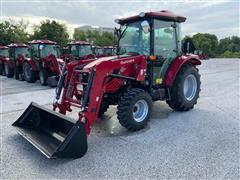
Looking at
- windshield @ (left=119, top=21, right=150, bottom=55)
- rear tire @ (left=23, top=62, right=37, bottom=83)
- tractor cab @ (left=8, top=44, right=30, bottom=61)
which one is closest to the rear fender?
windshield @ (left=119, top=21, right=150, bottom=55)

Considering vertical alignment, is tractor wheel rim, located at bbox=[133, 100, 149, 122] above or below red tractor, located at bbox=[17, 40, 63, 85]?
below

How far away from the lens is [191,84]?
593 cm

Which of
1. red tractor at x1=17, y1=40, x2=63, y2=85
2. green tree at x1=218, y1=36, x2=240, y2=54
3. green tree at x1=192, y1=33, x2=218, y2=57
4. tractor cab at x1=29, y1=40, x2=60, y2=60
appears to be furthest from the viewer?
green tree at x1=218, y1=36, x2=240, y2=54

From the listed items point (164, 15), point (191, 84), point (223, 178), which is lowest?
point (223, 178)

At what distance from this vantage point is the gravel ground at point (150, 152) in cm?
302

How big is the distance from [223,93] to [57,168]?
244 inches

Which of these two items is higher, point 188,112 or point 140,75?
point 140,75

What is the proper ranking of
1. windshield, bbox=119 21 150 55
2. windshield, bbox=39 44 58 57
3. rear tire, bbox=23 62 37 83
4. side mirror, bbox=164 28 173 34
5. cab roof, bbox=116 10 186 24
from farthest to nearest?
rear tire, bbox=23 62 37 83, windshield, bbox=39 44 58 57, side mirror, bbox=164 28 173 34, windshield, bbox=119 21 150 55, cab roof, bbox=116 10 186 24

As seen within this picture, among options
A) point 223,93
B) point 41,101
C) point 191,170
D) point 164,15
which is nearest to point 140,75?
point 164,15

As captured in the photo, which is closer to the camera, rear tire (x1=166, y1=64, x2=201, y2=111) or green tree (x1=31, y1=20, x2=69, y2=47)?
rear tire (x1=166, y1=64, x2=201, y2=111)

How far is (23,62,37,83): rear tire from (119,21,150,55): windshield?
7.23 m

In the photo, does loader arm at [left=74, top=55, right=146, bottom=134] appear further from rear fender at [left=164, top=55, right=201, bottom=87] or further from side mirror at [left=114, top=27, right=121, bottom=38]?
side mirror at [left=114, top=27, right=121, bottom=38]

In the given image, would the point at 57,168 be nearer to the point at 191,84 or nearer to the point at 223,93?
the point at 191,84

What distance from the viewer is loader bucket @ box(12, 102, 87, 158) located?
125 inches
